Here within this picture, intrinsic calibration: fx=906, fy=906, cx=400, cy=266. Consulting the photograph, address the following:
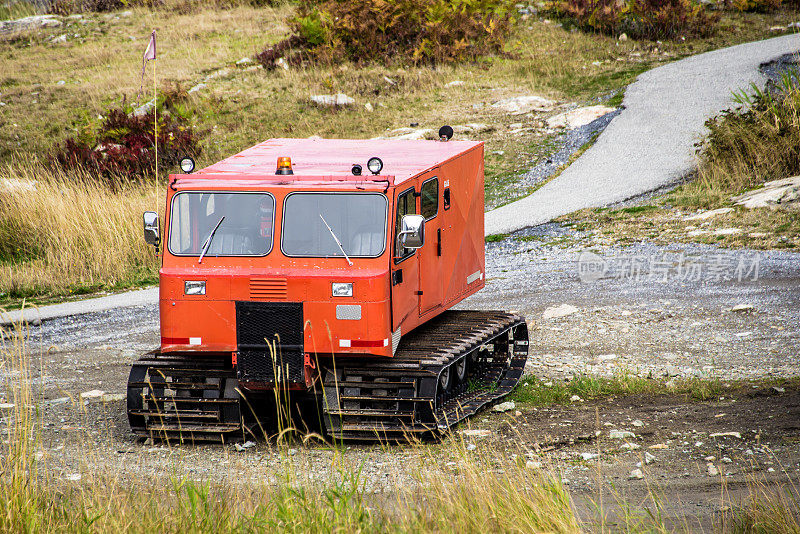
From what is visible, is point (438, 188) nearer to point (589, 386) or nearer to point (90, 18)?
point (589, 386)

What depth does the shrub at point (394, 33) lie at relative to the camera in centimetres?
3084

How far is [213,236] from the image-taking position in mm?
8938

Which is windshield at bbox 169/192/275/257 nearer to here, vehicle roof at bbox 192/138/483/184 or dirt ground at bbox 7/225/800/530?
vehicle roof at bbox 192/138/483/184

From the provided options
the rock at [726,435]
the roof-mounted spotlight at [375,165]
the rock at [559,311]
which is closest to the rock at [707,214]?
the rock at [559,311]

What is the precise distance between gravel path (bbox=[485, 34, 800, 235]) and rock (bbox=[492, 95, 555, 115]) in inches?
94.8

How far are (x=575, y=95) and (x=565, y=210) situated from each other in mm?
9368

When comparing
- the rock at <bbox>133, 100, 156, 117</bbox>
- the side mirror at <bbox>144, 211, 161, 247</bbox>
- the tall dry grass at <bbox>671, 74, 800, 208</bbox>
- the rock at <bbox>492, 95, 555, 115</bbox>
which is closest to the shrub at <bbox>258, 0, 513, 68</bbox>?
the rock at <bbox>492, 95, 555, 115</bbox>

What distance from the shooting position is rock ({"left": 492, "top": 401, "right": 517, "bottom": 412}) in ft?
32.0

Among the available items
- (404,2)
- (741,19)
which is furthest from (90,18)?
(741,19)

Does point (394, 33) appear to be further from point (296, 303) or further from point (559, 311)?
point (296, 303)

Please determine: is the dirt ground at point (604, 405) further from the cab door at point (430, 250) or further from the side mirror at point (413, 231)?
the side mirror at point (413, 231)

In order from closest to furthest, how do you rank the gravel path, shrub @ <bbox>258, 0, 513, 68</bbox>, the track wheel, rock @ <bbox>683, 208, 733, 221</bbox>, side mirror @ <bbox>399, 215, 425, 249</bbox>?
side mirror @ <bbox>399, 215, 425, 249</bbox>, the track wheel, rock @ <bbox>683, 208, 733, 221</bbox>, the gravel path, shrub @ <bbox>258, 0, 513, 68</bbox>

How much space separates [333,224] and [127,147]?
16.9 metres

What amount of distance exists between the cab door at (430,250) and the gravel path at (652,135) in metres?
8.97
